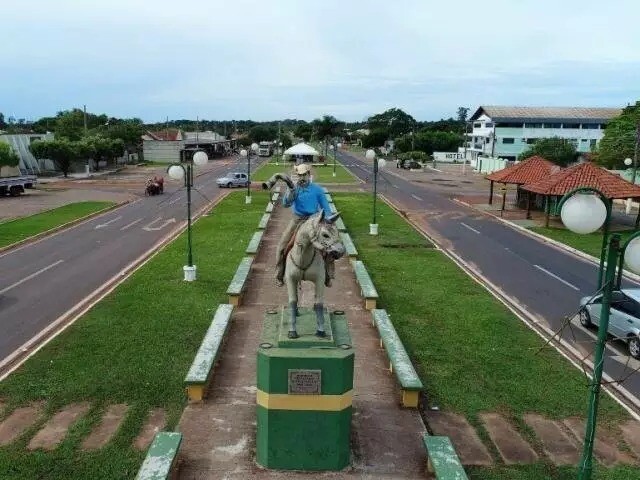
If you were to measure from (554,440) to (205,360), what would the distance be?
257 inches

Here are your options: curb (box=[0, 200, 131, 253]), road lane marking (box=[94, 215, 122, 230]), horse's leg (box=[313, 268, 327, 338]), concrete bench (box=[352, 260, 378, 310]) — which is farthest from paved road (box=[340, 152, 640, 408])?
curb (box=[0, 200, 131, 253])

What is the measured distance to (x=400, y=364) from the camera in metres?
11.4

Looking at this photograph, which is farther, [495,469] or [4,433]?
[4,433]

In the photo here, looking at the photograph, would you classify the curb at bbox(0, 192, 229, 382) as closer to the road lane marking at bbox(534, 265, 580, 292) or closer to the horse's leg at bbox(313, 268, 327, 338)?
the horse's leg at bbox(313, 268, 327, 338)

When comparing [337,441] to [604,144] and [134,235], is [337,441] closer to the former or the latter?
[134,235]

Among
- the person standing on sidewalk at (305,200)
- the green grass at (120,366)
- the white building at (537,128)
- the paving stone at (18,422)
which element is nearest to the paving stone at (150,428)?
the green grass at (120,366)

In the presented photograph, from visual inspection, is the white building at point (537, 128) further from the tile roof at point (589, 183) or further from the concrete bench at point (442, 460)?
the concrete bench at point (442, 460)

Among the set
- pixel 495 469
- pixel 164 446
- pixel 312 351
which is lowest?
pixel 495 469

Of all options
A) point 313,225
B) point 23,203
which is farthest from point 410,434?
point 23,203

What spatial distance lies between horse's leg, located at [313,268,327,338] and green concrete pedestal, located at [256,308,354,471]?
42cm

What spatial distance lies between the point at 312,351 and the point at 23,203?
37.0 metres

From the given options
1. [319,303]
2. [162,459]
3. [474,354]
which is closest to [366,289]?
[474,354]

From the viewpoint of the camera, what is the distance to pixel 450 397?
449 inches

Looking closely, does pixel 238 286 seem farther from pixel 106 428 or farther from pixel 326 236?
pixel 326 236
